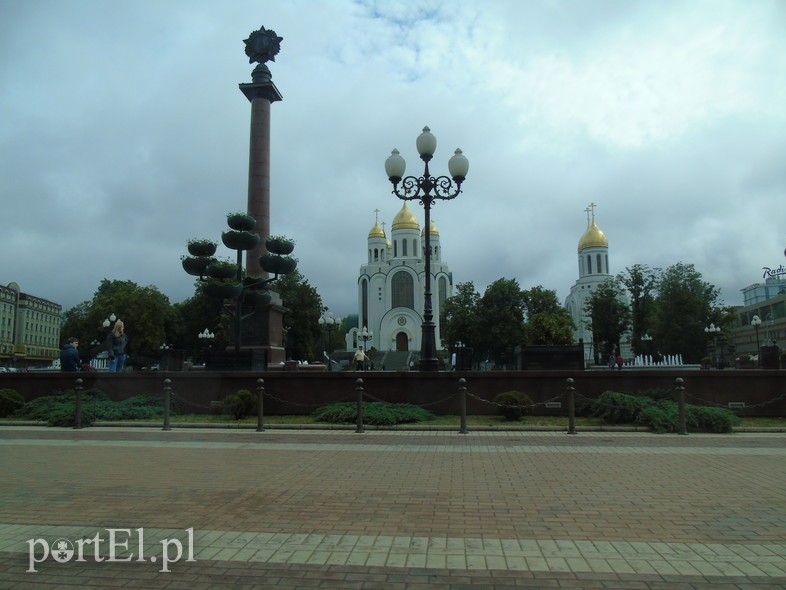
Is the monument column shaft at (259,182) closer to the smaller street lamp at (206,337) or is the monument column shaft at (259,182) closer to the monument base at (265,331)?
the monument base at (265,331)

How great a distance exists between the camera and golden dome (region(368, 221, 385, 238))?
96625 mm

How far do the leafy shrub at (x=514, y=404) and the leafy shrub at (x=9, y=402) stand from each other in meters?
12.7

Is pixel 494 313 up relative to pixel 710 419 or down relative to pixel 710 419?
up

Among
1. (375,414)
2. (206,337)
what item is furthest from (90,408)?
(206,337)

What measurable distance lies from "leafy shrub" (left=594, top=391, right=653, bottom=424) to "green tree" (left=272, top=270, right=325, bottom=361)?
4466 cm

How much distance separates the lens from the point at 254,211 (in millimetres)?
25016

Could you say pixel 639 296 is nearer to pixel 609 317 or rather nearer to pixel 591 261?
pixel 609 317

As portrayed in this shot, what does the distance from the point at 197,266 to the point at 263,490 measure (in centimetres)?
1564

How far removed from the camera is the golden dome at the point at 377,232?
96.6 meters

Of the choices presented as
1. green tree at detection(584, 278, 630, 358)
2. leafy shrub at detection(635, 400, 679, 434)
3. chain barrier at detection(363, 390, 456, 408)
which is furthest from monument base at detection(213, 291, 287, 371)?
green tree at detection(584, 278, 630, 358)

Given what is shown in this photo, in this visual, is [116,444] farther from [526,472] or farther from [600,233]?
[600,233]

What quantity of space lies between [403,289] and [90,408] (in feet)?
246

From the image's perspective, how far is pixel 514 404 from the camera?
15039 millimetres

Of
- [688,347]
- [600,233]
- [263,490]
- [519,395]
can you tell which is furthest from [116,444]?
[600,233]
